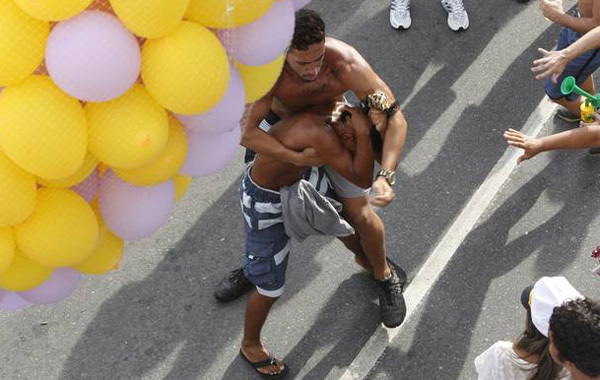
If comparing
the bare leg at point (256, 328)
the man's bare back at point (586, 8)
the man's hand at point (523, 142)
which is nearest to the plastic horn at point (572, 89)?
the man's bare back at point (586, 8)

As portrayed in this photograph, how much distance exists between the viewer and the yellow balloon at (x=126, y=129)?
2035mm

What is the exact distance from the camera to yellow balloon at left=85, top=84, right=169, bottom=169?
80.1 inches

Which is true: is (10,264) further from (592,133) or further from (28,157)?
(592,133)

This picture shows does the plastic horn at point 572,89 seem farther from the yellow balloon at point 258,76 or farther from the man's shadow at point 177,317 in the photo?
the yellow balloon at point 258,76

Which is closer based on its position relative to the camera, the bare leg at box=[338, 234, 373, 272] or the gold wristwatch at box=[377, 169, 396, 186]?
the gold wristwatch at box=[377, 169, 396, 186]

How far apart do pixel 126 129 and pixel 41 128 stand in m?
0.21

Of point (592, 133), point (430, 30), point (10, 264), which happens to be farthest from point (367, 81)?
point (430, 30)

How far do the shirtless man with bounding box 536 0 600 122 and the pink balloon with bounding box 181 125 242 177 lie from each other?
2.28 meters

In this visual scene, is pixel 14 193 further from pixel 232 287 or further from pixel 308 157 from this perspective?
pixel 232 287

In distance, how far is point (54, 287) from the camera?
2.46 metres

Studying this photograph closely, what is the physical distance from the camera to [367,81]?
3.79 metres

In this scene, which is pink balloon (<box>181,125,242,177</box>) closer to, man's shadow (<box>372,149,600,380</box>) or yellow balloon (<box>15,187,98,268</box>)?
yellow balloon (<box>15,187,98,268</box>)

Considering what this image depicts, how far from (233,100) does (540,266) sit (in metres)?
2.88

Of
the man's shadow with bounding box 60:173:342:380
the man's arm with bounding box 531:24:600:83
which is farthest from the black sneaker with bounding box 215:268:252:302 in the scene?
the man's arm with bounding box 531:24:600:83
